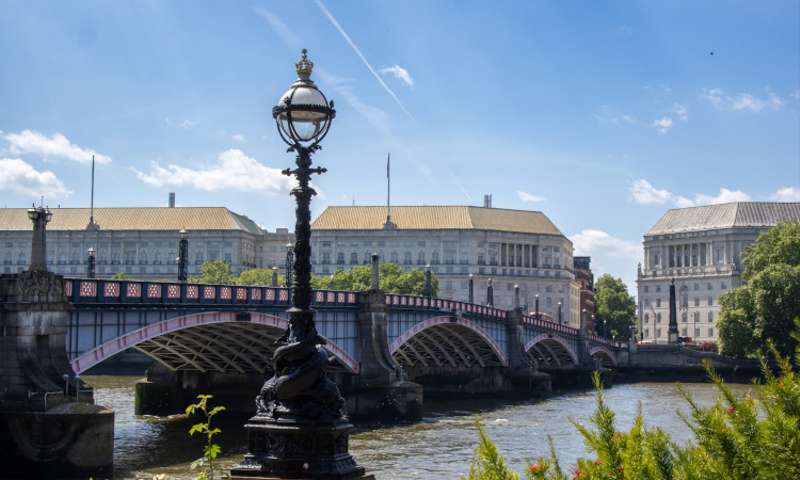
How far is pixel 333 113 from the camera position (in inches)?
528

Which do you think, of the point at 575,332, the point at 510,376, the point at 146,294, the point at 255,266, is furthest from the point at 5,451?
the point at 255,266

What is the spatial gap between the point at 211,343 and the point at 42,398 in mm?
24234

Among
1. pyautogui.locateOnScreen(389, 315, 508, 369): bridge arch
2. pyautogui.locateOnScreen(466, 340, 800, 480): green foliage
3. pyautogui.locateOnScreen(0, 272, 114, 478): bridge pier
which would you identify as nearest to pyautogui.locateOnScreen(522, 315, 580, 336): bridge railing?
pyautogui.locateOnScreen(389, 315, 508, 369): bridge arch

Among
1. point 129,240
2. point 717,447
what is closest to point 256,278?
point 129,240

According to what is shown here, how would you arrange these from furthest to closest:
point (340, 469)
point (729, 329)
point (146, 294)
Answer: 1. point (729, 329)
2. point (146, 294)
3. point (340, 469)

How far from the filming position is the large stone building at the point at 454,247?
6900 inches

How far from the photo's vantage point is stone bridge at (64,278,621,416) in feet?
142

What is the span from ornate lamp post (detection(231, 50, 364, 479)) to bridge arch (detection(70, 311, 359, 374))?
29462mm

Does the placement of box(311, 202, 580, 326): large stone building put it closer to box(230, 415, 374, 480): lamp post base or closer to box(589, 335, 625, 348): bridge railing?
box(589, 335, 625, 348): bridge railing

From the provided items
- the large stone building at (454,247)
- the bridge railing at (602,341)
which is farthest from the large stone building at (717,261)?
the bridge railing at (602,341)

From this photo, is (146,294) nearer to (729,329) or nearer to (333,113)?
(333,113)

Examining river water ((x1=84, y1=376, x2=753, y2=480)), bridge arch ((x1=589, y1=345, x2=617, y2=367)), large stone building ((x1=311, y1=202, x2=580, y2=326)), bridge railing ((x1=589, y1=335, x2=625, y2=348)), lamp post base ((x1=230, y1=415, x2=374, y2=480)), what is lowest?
river water ((x1=84, y1=376, x2=753, y2=480))

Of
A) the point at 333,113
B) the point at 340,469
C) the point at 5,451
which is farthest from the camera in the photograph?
the point at 5,451

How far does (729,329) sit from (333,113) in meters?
102
